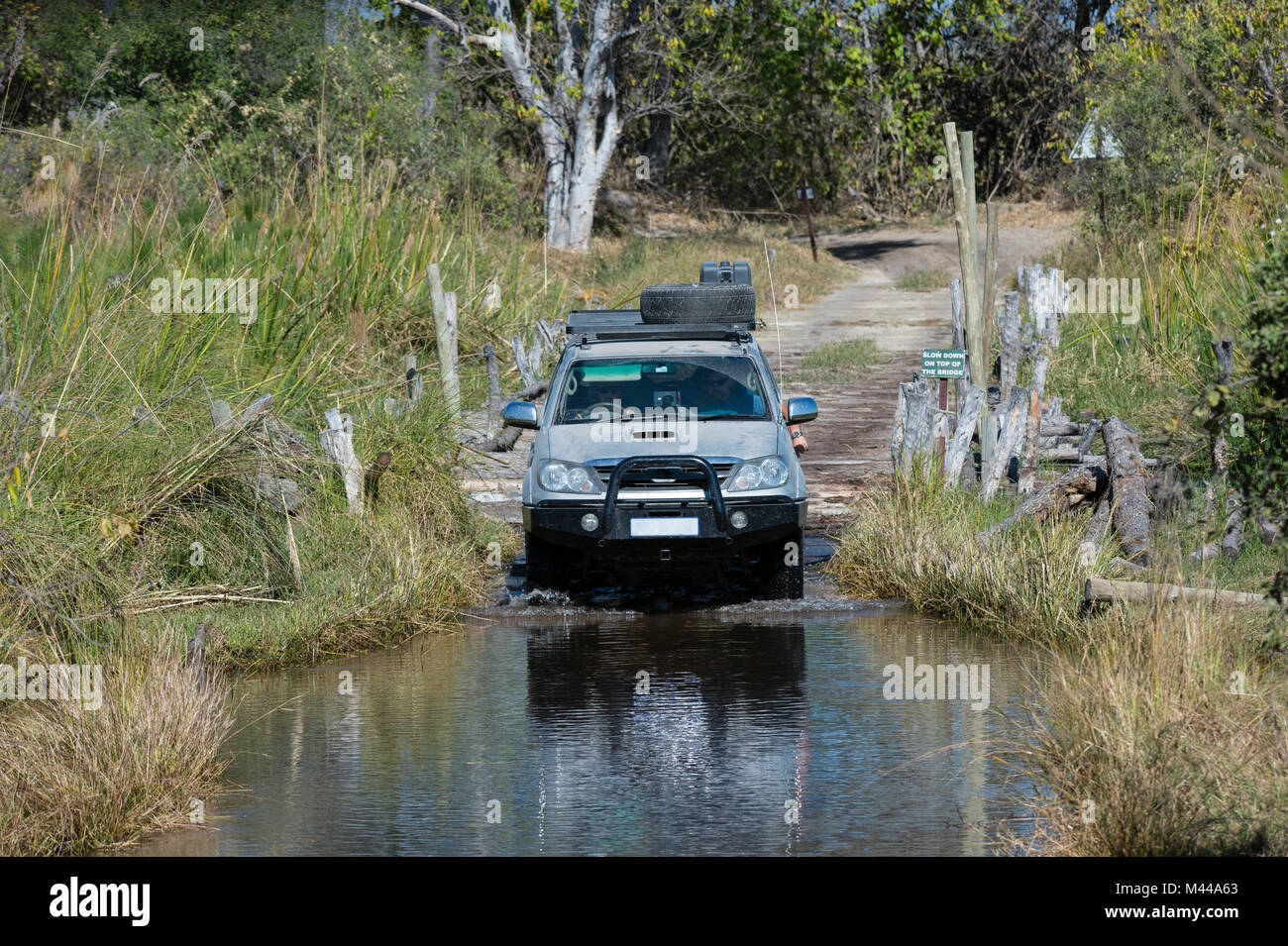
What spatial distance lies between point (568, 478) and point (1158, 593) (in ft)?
14.2

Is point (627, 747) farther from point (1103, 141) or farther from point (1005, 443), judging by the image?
point (1103, 141)

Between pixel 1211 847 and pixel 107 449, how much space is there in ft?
22.7

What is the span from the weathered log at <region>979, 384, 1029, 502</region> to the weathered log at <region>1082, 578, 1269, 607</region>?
2.46 meters

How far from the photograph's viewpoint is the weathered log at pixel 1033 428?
41.2 ft

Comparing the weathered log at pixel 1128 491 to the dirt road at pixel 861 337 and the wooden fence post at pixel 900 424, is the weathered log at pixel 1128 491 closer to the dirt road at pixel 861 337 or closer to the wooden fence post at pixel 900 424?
the wooden fence post at pixel 900 424

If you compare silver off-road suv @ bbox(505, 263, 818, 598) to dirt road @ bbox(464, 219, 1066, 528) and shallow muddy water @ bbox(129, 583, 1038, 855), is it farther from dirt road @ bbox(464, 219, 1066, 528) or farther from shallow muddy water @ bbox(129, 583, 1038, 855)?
dirt road @ bbox(464, 219, 1066, 528)

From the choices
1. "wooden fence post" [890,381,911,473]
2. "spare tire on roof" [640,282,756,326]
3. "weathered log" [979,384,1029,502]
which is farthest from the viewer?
"spare tire on roof" [640,282,756,326]

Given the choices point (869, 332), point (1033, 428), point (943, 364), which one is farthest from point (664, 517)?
point (869, 332)

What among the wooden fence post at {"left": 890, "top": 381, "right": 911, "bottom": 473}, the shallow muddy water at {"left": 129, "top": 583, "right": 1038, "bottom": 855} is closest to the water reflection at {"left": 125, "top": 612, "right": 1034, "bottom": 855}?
the shallow muddy water at {"left": 129, "top": 583, "right": 1038, "bottom": 855}

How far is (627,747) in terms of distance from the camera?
7500mm

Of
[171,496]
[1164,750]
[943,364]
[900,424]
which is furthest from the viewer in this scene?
[900,424]

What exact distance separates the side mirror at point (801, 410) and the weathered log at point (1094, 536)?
6.58 feet

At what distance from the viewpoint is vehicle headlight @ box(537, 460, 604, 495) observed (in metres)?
10.1

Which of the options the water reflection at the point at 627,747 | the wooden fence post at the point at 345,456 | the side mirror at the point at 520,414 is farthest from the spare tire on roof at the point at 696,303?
the water reflection at the point at 627,747
